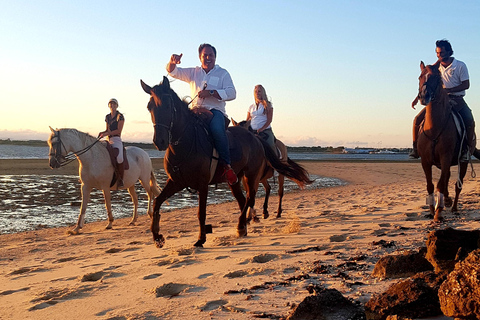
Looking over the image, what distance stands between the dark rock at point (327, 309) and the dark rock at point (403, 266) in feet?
2.35

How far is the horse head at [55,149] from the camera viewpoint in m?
8.94

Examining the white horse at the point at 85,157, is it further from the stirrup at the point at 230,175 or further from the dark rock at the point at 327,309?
the dark rock at the point at 327,309

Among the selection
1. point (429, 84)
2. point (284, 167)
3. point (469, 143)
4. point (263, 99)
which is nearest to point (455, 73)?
point (429, 84)

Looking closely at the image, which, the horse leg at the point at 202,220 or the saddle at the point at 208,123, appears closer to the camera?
the horse leg at the point at 202,220

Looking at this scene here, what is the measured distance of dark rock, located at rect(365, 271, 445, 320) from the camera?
245 centimetres

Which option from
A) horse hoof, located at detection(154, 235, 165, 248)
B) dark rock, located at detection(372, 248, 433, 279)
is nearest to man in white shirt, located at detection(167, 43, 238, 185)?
horse hoof, located at detection(154, 235, 165, 248)

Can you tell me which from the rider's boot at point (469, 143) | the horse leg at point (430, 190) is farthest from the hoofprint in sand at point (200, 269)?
the rider's boot at point (469, 143)

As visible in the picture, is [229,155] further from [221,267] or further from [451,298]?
[451,298]

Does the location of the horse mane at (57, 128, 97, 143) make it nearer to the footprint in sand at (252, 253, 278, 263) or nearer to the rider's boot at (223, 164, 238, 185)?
the rider's boot at (223, 164, 238, 185)

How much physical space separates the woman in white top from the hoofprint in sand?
94.4 inches

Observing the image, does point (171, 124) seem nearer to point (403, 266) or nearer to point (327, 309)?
point (403, 266)

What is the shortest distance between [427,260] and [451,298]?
1.16 m

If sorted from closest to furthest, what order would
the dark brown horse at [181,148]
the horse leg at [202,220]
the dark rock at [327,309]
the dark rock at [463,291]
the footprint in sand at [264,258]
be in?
the dark rock at [463,291]
the dark rock at [327,309]
the footprint in sand at [264,258]
the dark brown horse at [181,148]
the horse leg at [202,220]

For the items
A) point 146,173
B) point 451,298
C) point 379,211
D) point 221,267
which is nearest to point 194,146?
point 221,267
